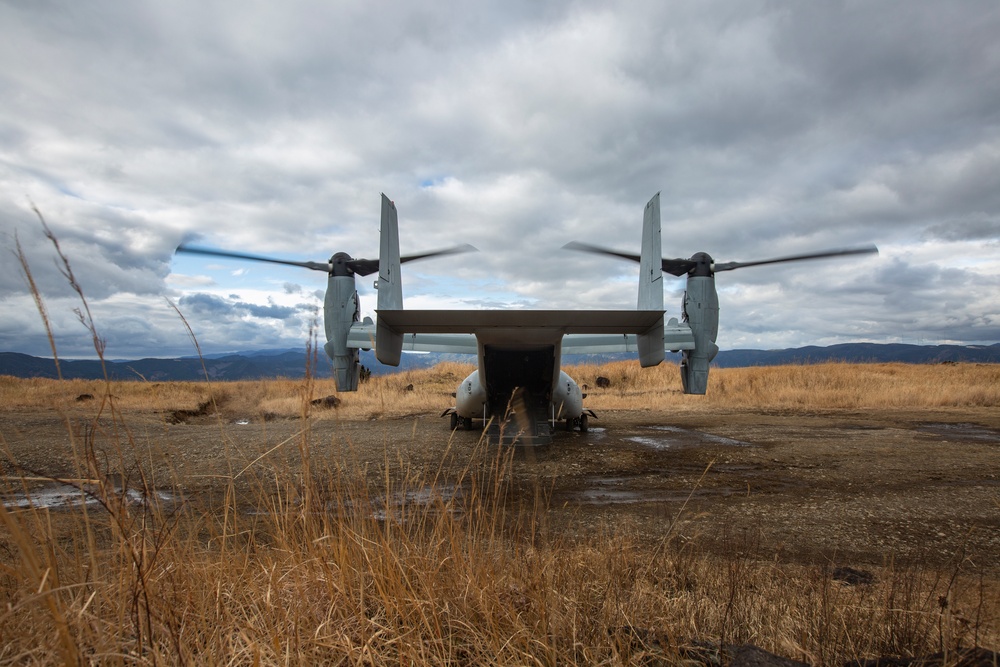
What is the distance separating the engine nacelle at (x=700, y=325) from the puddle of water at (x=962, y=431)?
555cm

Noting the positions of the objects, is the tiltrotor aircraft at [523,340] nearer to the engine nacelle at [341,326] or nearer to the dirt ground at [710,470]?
the engine nacelle at [341,326]

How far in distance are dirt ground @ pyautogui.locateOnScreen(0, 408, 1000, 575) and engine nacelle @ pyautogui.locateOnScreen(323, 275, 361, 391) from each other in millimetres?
1562

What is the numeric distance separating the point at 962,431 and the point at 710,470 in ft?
28.1

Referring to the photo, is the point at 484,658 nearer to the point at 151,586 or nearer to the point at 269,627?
the point at 269,627

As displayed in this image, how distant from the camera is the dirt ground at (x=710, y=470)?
5.12 m

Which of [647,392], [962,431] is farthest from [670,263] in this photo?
[647,392]

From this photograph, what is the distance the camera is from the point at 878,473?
824cm

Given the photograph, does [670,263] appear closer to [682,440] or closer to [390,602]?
[682,440]

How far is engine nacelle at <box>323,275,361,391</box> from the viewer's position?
12.2 metres

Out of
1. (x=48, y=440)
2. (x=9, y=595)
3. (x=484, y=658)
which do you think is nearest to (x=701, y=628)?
(x=484, y=658)

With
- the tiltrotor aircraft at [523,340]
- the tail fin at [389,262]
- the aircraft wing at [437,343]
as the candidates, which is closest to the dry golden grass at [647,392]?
the aircraft wing at [437,343]

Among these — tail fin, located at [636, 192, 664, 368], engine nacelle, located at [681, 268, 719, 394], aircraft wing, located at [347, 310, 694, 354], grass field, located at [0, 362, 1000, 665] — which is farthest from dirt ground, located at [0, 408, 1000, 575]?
tail fin, located at [636, 192, 664, 368]

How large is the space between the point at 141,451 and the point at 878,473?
14.3 meters

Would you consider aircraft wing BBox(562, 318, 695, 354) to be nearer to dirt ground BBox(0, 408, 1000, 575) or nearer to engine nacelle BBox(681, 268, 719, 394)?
engine nacelle BBox(681, 268, 719, 394)
